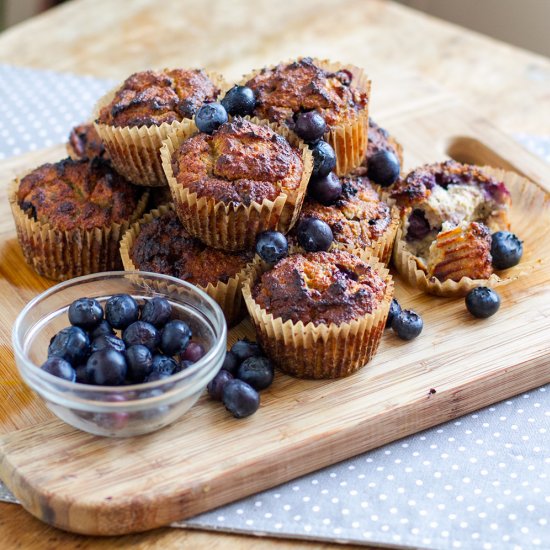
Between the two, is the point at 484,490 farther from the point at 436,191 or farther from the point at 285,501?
the point at 436,191

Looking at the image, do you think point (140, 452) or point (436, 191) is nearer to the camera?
point (140, 452)

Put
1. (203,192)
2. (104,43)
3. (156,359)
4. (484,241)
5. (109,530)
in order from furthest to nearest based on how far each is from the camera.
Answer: (104,43) → (484,241) → (203,192) → (156,359) → (109,530)

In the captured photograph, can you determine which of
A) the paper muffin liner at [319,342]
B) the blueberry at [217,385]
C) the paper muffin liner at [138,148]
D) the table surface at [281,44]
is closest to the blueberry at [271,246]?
the paper muffin liner at [319,342]

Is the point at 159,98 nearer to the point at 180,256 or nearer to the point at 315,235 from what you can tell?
the point at 180,256

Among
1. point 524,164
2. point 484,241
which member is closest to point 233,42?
point 524,164

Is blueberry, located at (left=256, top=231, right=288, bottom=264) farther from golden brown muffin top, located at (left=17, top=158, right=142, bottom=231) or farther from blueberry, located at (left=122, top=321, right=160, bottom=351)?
golden brown muffin top, located at (left=17, top=158, right=142, bottom=231)

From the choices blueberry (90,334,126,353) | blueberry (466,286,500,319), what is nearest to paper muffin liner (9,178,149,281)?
blueberry (90,334,126,353)

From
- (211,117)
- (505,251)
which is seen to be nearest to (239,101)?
(211,117)
